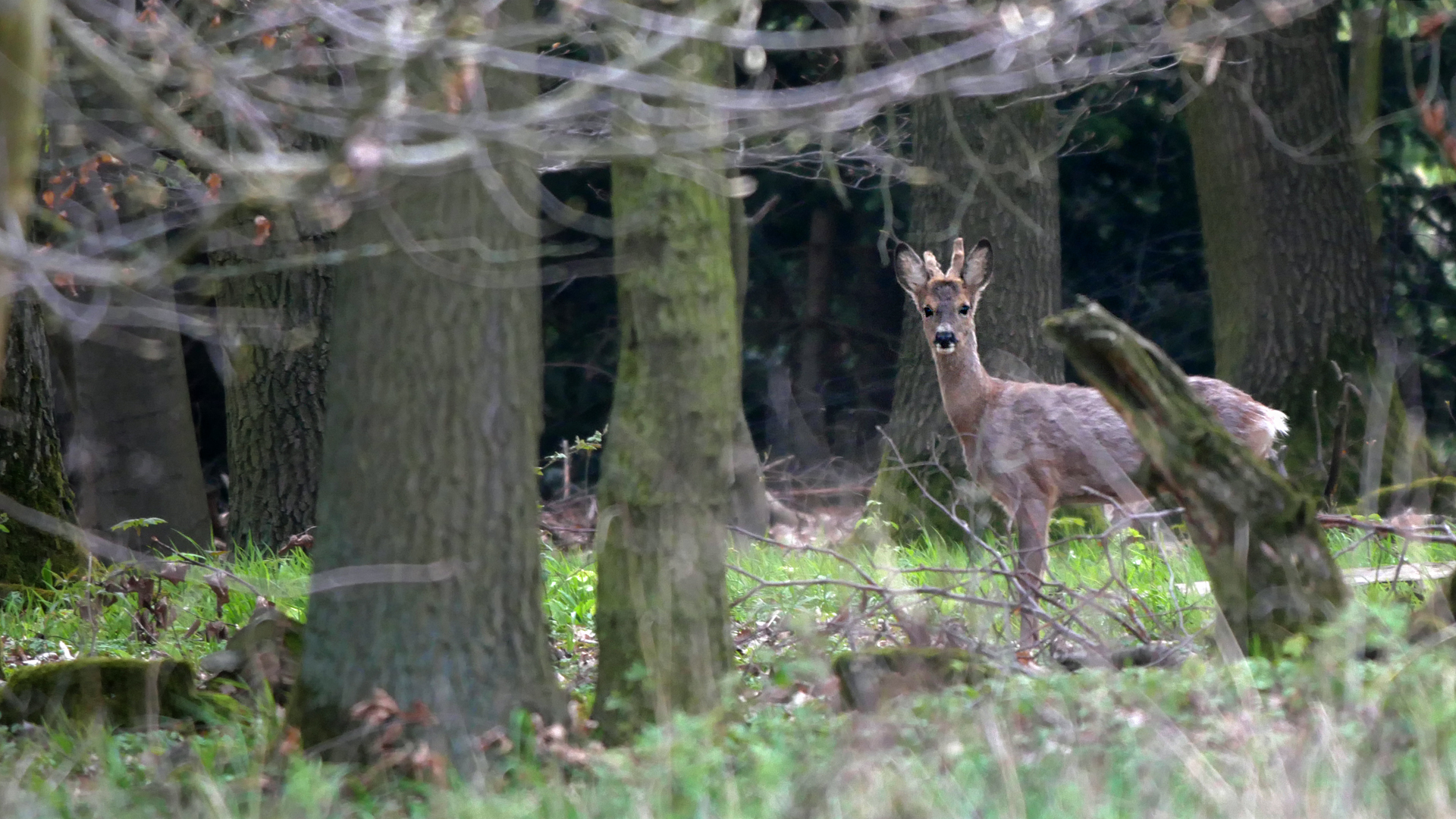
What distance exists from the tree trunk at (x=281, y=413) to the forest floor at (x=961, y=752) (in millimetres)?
4295

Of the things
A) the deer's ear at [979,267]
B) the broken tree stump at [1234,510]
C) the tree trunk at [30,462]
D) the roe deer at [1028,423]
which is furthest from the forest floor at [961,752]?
the deer's ear at [979,267]

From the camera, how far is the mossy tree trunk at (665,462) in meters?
5.14

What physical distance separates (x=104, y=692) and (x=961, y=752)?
3.22 meters

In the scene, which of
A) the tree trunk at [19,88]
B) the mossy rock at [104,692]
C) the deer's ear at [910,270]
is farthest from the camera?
the deer's ear at [910,270]

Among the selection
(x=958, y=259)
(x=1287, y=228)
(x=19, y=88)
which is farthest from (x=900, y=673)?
(x=1287, y=228)

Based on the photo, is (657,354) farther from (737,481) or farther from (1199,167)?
(1199,167)

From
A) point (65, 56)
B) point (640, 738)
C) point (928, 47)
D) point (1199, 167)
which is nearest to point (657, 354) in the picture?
point (640, 738)

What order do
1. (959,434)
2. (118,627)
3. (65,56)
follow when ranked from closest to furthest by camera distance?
1. (65,56)
2. (118,627)
3. (959,434)

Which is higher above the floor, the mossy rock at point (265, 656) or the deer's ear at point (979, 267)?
the deer's ear at point (979, 267)

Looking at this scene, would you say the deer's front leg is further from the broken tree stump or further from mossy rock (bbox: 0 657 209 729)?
mossy rock (bbox: 0 657 209 729)

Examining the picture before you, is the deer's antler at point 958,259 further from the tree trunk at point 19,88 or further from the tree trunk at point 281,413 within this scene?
the tree trunk at point 19,88

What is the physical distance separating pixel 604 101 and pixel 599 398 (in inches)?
427

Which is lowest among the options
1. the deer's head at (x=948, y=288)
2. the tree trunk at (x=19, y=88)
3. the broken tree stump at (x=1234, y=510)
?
the broken tree stump at (x=1234, y=510)

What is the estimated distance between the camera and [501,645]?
5.02 m
